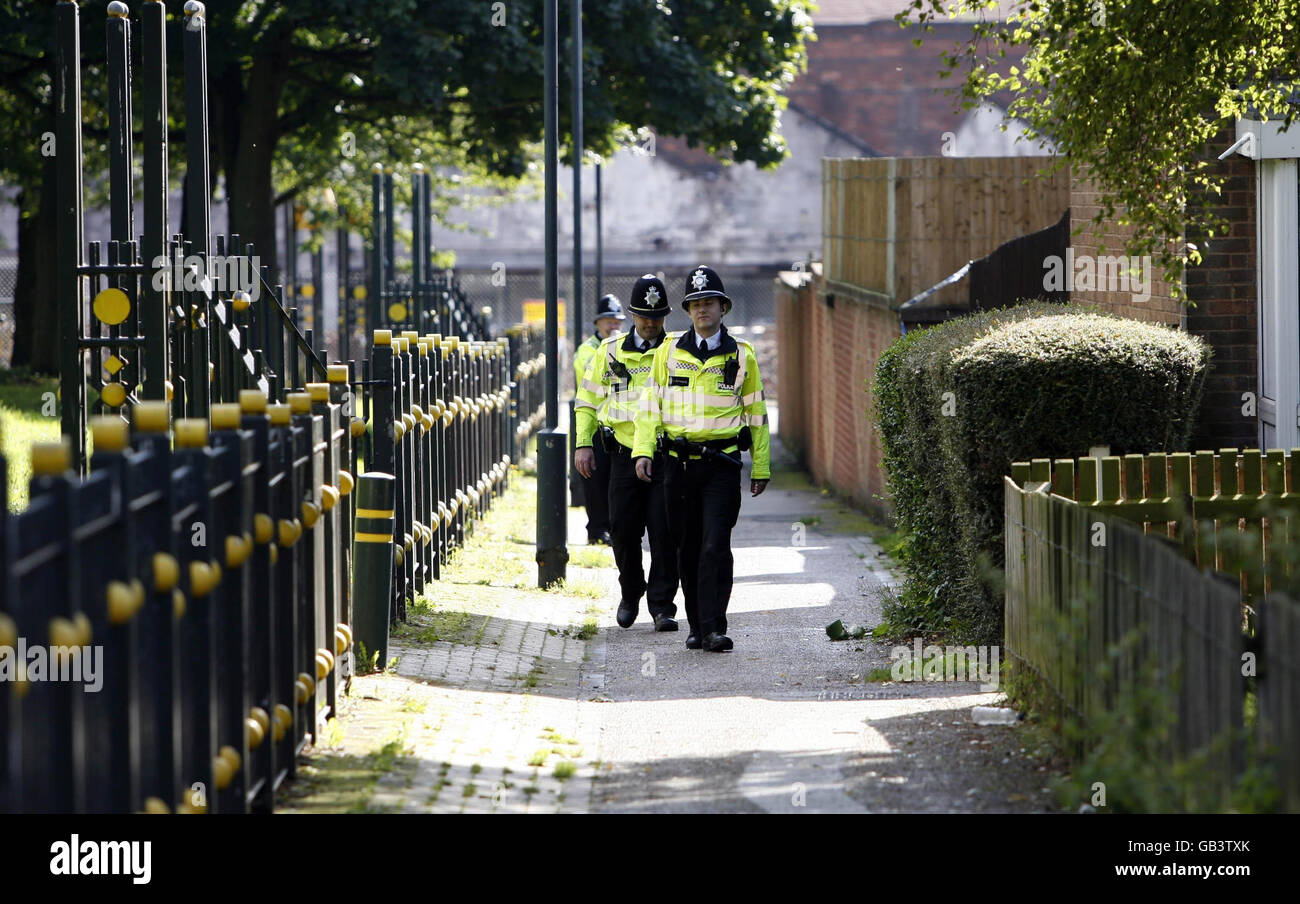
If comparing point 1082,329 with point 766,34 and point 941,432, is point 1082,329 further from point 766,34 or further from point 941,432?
point 766,34

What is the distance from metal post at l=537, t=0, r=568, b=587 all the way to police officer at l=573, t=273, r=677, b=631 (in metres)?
1.23

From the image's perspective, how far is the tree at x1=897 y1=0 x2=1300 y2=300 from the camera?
8344 millimetres

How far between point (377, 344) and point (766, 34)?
15649 millimetres

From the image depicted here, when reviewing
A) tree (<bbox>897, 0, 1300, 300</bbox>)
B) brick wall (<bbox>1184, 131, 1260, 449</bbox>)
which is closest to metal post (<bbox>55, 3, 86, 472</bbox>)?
tree (<bbox>897, 0, 1300, 300</bbox>)

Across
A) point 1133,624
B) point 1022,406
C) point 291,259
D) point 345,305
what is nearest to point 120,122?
point 1022,406

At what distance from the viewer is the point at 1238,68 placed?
8.84 metres

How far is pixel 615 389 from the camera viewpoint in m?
10.5

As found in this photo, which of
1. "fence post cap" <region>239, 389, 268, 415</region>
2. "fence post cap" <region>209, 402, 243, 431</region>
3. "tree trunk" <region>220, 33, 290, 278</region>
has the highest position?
"tree trunk" <region>220, 33, 290, 278</region>

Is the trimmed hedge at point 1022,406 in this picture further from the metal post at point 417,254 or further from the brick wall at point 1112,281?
the metal post at point 417,254

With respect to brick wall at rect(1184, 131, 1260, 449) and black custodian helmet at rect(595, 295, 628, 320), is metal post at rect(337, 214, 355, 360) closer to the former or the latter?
black custodian helmet at rect(595, 295, 628, 320)

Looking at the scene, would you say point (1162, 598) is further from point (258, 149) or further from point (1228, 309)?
point (258, 149)

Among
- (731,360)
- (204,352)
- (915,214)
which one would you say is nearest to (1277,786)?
(731,360)

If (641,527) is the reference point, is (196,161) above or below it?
above

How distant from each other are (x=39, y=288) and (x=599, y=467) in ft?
52.1
